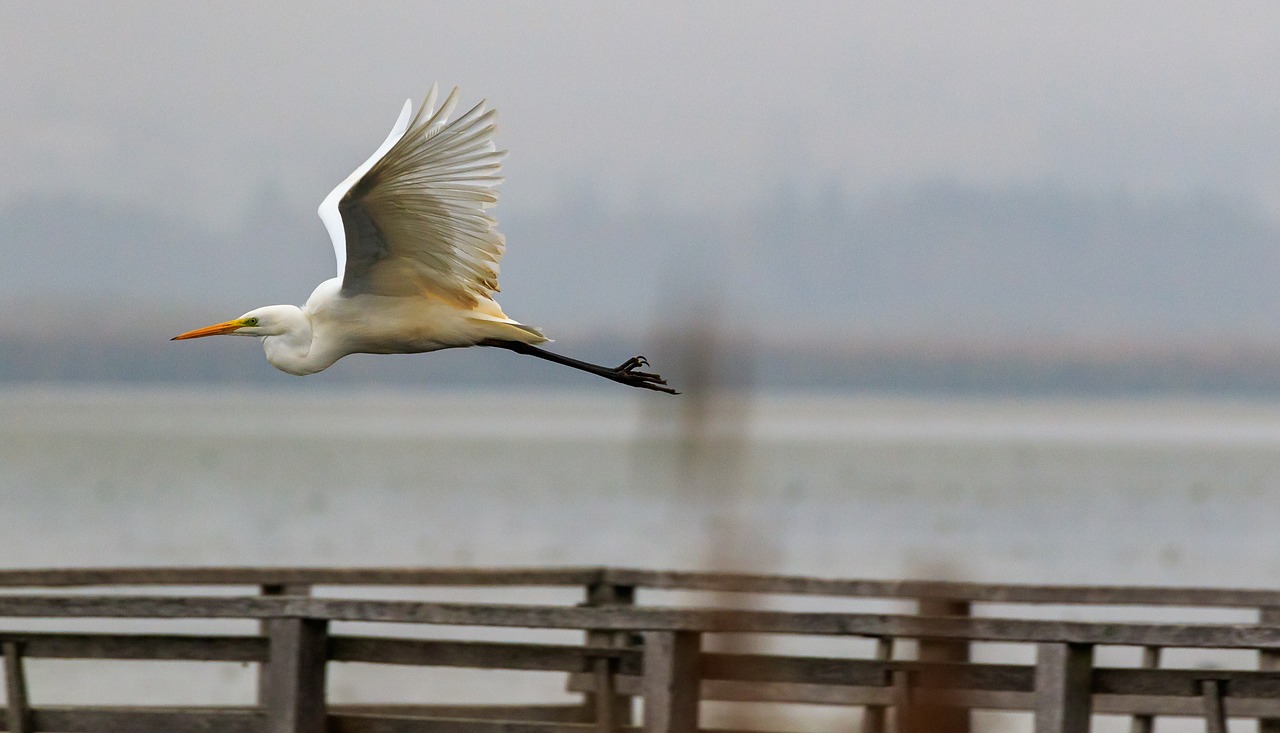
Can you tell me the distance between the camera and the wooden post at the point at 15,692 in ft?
17.2

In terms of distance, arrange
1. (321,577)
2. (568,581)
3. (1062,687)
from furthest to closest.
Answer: (568,581)
(321,577)
(1062,687)

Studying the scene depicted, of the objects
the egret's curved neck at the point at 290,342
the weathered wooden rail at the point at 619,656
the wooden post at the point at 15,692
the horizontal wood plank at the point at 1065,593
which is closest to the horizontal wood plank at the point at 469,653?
the weathered wooden rail at the point at 619,656

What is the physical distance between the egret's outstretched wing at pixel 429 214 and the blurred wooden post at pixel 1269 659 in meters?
3.13

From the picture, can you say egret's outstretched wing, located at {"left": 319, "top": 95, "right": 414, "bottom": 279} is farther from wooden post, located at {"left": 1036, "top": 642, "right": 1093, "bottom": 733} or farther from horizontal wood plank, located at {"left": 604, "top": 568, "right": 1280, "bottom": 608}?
wooden post, located at {"left": 1036, "top": 642, "right": 1093, "bottom": 733}

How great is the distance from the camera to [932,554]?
5.58ft

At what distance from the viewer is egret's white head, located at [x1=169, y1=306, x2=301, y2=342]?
19.3ft

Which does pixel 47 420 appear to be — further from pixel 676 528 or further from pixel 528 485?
pixel 676 528

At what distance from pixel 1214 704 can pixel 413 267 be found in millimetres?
3202

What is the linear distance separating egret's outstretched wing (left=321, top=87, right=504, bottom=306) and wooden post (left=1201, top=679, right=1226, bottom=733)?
113 inches

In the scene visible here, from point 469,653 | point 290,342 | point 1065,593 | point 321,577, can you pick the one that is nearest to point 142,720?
point 469,653

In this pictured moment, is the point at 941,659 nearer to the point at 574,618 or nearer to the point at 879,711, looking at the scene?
the point at 574,618

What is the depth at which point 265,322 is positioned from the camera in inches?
233

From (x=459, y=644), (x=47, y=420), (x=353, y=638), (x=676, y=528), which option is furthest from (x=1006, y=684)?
(x=47, y=420)

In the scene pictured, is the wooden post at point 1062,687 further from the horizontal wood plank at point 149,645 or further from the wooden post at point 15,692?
the wooden post at point 15,692
